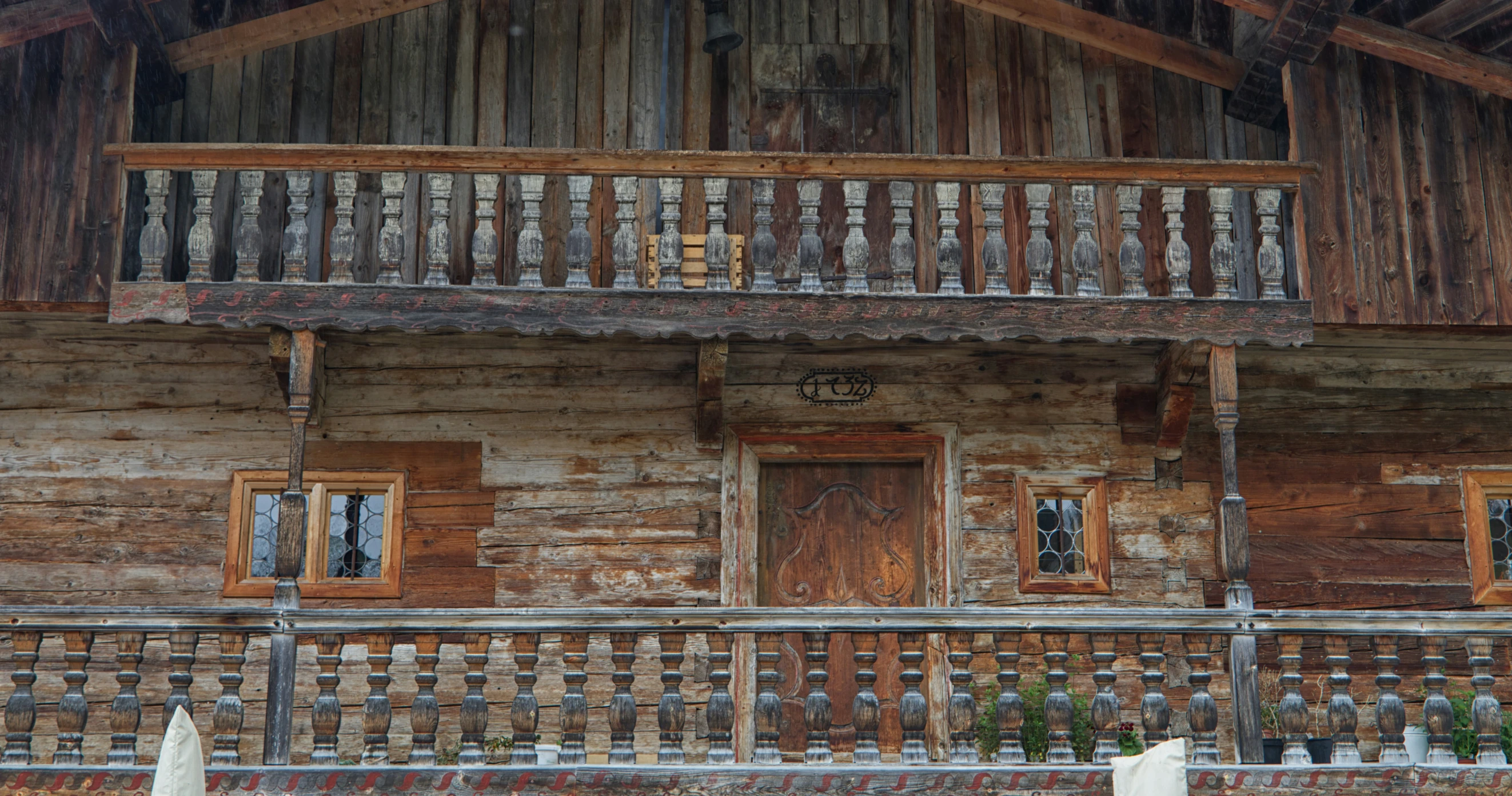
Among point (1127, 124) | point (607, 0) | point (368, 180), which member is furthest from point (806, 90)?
point (368, 180)

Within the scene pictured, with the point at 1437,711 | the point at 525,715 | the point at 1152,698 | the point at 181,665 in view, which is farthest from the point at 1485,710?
the point at 181,665

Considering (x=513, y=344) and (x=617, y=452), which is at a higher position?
(x=513, y=344)

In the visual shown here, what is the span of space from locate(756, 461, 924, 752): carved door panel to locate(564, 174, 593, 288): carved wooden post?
86.9 inches

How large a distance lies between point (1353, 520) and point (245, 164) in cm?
762

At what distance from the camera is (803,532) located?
9789 mm

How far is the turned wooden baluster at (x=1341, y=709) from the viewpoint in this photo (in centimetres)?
768

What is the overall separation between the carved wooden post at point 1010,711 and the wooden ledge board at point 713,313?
1.86 m

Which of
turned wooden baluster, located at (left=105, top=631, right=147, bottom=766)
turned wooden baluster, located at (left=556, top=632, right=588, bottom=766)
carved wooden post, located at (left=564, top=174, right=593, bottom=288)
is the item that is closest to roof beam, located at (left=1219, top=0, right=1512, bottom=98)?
carved wooden post, located at (left=564, top=174, right=593, bottom=288)

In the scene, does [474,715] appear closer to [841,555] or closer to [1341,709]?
[841,555]

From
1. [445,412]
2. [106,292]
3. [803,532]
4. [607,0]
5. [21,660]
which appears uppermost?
[607,0]

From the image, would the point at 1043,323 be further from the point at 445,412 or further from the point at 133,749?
the point at 133,749

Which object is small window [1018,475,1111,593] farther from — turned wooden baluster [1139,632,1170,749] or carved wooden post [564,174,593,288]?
carved wooden post [564,174,593,288]

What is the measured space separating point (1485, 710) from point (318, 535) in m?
7.12

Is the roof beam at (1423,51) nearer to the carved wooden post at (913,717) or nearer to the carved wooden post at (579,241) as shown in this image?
the carved wooden post at (579,241)
